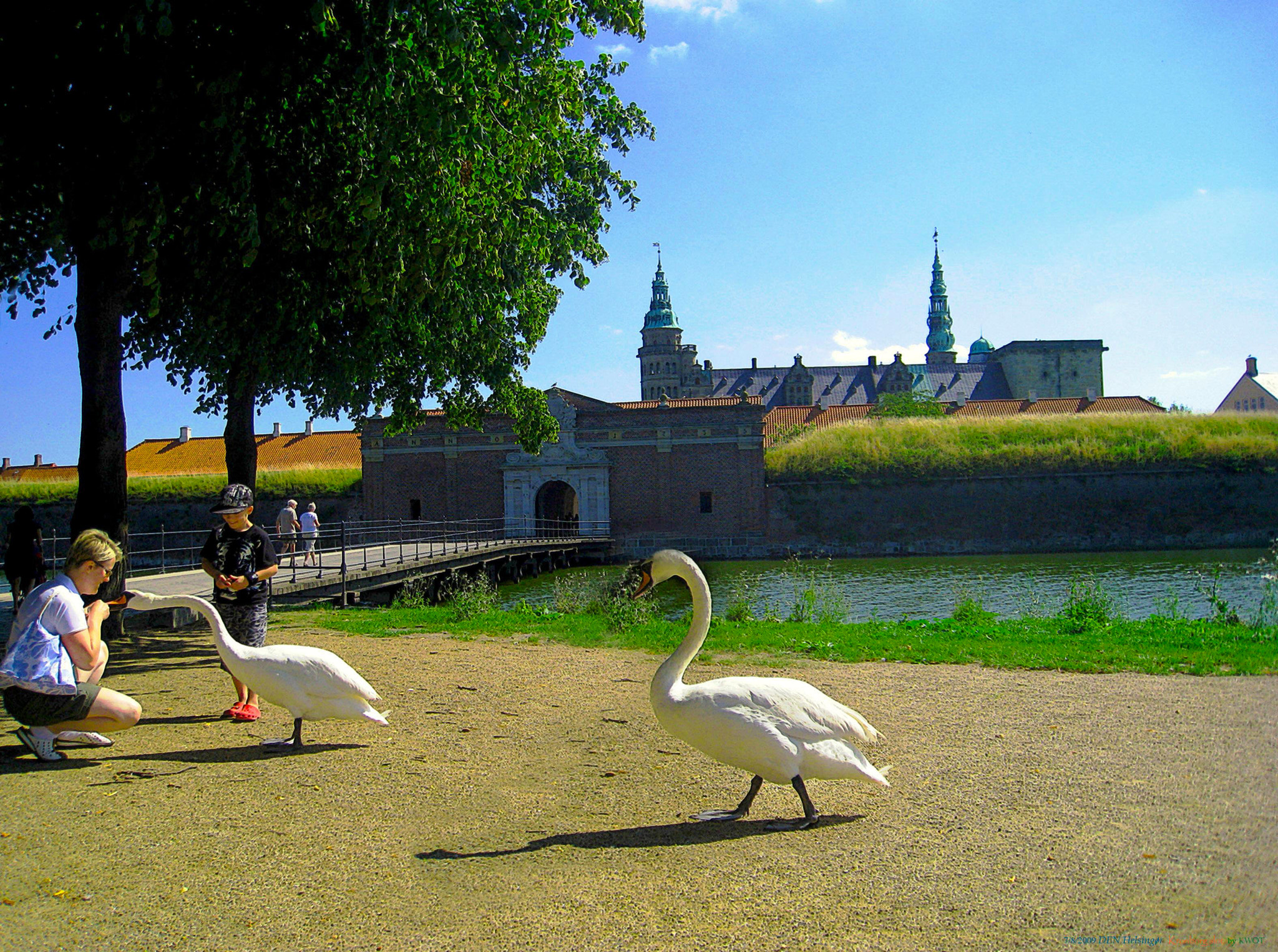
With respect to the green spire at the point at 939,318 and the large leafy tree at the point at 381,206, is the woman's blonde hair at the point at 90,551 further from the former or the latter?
the green spire at the point at 939,318

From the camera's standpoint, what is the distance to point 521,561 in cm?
3111

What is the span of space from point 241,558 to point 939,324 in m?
96.4

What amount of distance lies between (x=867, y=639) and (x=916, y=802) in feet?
18.7

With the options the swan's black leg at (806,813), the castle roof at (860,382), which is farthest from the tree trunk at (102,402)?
the castle roof at (860,382)

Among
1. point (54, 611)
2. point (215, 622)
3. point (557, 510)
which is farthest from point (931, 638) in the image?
point (557, 510)

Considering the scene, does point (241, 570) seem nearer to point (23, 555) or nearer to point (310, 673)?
point (310, 673)

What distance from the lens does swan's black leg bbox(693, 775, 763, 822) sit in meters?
4.23

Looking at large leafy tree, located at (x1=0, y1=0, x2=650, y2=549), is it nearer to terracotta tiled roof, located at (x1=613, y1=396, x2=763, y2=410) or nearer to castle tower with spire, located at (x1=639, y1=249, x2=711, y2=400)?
terracotta tiled roof, located at (x1=613, y1=396, x2=763, y2=410)

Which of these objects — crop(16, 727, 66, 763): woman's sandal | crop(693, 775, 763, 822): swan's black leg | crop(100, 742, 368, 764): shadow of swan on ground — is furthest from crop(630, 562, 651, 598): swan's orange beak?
crop(16, 727, 66, 763): woman's sandal

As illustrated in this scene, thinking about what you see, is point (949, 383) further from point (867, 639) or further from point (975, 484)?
point (867, 639)

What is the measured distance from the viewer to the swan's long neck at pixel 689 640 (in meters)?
4.34

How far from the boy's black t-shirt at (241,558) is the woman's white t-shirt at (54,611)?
139 centimetres

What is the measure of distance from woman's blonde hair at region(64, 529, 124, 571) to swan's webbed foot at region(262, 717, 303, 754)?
139cm

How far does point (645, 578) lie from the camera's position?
4.52m
